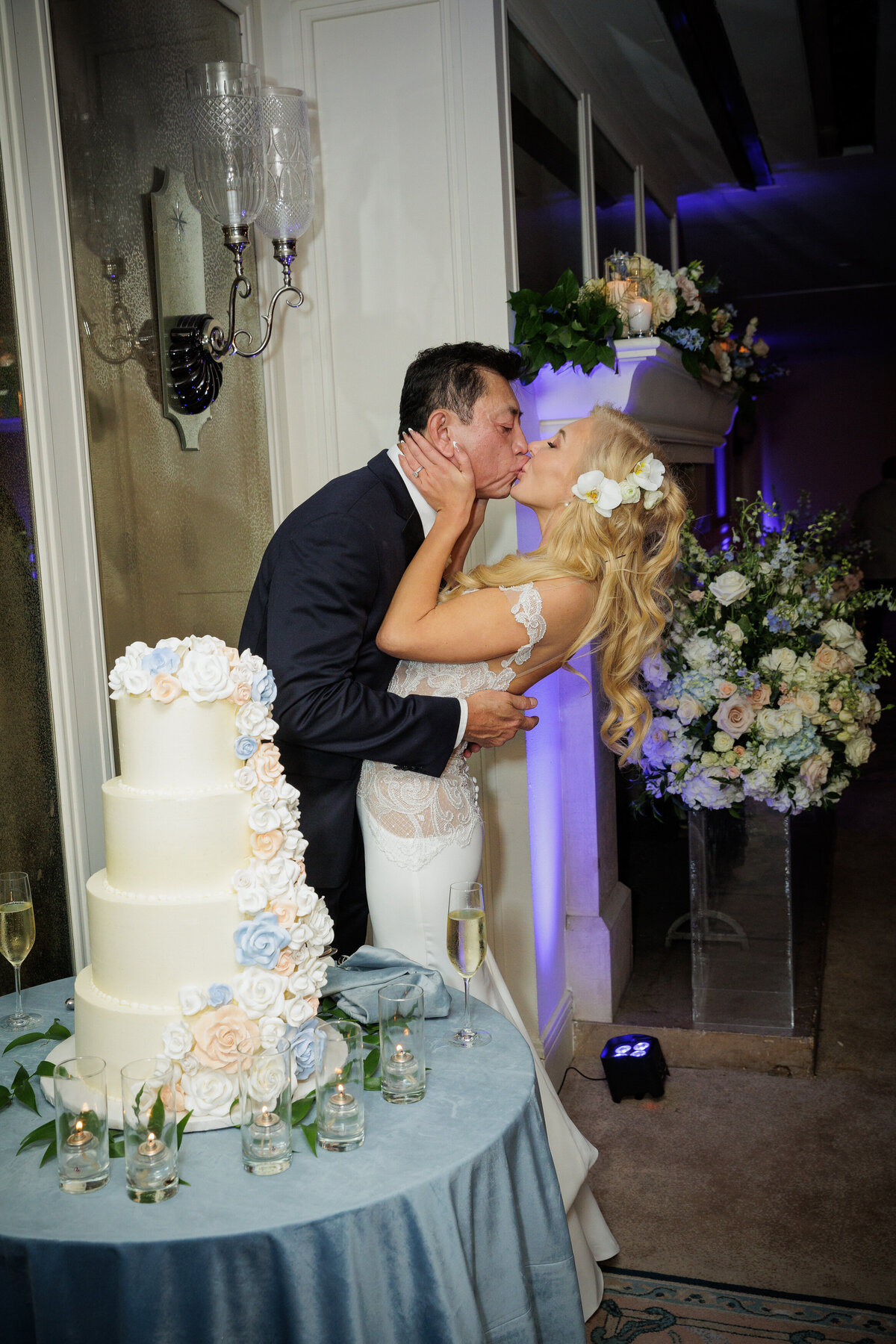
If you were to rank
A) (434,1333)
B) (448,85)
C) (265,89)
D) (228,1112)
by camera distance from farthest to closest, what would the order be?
1. (448,85)
2. (265,89)
3. (228,1112)
4. (434,1333)

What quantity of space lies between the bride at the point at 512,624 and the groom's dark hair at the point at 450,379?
0.26 feet

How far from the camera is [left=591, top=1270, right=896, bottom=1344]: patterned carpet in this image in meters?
2.29

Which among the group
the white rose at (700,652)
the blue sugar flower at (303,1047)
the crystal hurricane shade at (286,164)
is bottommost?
the blue sugar flower at (303,1047)

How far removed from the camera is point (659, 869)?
5.34m

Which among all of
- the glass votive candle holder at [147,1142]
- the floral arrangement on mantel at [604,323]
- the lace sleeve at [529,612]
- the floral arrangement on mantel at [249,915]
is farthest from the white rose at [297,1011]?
the floral arrangement on mantel at [604,323]

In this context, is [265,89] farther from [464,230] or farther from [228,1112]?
[228,1112]

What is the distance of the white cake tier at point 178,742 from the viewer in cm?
157

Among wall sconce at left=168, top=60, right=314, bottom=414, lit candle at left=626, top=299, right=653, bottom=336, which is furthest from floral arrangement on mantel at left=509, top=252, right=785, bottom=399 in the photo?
wall sconce at left=168, top=60, right=314, bottom=414

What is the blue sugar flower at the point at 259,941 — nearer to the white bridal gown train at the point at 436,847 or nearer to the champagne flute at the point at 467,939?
the champagne flute at the point at 467,939

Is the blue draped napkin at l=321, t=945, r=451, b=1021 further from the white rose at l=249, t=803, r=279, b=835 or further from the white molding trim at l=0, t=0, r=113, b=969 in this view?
the white molding trim at l=0, t=0, r=113, b=969

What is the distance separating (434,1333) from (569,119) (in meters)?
3.33

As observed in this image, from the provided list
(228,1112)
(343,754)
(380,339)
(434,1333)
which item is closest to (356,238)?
(380,339)

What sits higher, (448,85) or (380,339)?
(448,85)

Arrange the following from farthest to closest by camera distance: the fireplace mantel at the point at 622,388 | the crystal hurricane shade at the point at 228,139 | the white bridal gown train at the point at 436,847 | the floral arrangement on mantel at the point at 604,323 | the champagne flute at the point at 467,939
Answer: the fireplace mantel at the point at 622,388 < the floral arrangement on mantel at the point at 604,323 < the crystal hurricane shade at the point at 228,139 < the white bridal gown train at the point at 436,847 < the champagne flute at the point at 467,939
